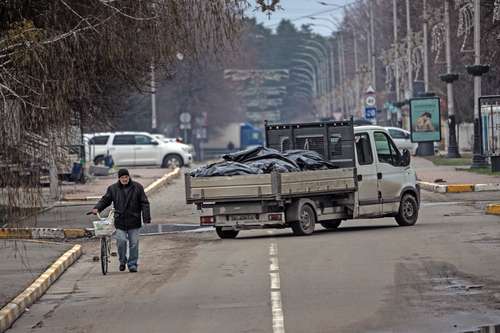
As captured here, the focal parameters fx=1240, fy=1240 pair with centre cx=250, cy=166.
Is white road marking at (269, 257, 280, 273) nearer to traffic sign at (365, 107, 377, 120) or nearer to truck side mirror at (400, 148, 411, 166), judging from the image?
truck side mirror at (400, 148, 411, 166)

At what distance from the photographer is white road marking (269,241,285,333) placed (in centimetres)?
1266

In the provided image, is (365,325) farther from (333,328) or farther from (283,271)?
(283,271)

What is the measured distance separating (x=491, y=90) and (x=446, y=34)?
11.3 meters

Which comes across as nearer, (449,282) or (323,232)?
(449,282)

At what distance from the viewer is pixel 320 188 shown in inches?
926

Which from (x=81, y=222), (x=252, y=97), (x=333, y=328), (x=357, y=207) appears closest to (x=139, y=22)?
(x=333, y=328)

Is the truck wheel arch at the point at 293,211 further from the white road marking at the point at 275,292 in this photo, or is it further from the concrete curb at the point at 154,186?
the concrete curb at the point at 154,186

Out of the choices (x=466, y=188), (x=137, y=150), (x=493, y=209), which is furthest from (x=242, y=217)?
(x=137, y=150)

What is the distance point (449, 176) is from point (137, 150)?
2321cm

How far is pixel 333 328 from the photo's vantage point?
40.5 ft

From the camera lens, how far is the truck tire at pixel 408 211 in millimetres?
25359

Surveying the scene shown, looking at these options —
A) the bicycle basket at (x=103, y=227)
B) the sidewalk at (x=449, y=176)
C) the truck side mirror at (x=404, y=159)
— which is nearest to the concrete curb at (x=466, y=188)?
the sidewalk at (x=449, y=176)

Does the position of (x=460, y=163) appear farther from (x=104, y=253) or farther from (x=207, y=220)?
(x=104, y=253)

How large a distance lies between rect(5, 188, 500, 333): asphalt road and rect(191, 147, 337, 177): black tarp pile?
131cm
